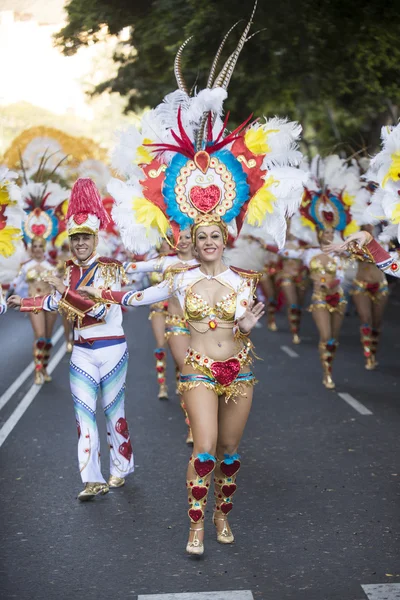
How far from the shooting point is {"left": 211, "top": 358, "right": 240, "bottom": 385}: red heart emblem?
6875 mm

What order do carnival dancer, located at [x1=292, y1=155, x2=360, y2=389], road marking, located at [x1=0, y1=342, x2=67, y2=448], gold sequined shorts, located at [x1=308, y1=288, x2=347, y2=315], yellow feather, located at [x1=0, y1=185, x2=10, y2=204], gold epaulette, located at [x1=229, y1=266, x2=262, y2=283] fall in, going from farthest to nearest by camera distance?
gold sequined shorts, located at [x1=308, y1=288, x2=347, y2=315], carnival dancer, located at [x1=292, y1=155, x2=360, y2=389], road marking, located at [x1=0, y1=342, x2=67, y2=448], yellow feather, located at [x1=0, y1=185, x2=10, y2=204], gold epaulette, located at [x1=229, y1=266, x2=262, y2=283]

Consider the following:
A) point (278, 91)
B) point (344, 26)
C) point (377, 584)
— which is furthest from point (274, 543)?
point (278, 91)

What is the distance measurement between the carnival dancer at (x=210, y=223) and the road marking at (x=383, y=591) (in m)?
1.15

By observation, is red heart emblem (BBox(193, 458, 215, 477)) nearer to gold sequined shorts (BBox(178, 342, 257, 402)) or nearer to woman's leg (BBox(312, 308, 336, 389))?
gold sequined shorts (BBox(178, 342, 257, 402))

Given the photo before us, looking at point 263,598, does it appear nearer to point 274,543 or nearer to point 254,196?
point 274,543

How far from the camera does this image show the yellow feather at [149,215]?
7.57m

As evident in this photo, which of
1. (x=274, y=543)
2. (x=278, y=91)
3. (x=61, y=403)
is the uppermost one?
(x=278, y=91)

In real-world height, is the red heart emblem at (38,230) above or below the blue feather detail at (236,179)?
below

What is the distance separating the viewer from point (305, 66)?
65.9 ft

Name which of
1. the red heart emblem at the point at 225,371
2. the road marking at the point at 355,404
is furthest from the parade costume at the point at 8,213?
the road marking at the point at 355,404

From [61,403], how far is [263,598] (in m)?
7.39

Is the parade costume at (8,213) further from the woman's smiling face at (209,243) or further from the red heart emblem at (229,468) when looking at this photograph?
the red heart emblem at (229,468)

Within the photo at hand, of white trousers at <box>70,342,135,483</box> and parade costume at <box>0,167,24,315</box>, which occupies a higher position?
parade costume at <box>0,167,24,315</box>

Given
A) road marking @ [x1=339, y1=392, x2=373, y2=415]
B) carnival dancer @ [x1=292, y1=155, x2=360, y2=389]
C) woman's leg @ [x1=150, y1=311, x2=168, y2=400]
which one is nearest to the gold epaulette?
road marking @ [x1=339, y1=392, x2=373, y2=415]
